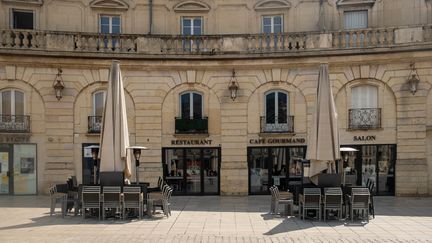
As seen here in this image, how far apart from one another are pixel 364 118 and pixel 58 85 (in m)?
13.7

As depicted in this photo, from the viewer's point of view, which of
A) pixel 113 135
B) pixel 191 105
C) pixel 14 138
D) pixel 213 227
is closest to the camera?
pixel 213 227

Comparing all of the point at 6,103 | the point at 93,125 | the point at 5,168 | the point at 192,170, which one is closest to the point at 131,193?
the point at 192,170

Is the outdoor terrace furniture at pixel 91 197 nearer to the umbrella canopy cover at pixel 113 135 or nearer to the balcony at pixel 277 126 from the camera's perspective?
the umbrella canopy cover at pixel 113 135

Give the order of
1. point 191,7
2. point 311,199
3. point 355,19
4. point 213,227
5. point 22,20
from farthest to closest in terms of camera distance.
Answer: point 191,7 < point 355,19 < point 22,20 < point 311,199 < point 213,227

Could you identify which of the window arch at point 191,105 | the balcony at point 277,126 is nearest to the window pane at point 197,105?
the window arch at point 191,105

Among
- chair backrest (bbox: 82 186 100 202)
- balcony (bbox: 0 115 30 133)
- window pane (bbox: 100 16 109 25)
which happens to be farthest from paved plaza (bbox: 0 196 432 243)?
window pane (bbox: 100 16 109 25)

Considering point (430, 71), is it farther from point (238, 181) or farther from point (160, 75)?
point (160, 75)

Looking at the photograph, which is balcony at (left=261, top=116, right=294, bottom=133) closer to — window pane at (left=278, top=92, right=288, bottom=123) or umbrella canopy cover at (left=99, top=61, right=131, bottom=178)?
window pane at (left=278, top=92, right=288, bottom=123)

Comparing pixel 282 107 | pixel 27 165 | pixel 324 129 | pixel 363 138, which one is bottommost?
pixel 27 165

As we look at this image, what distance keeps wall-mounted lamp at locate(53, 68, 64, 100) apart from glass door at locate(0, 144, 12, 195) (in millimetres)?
3207

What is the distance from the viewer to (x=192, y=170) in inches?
776

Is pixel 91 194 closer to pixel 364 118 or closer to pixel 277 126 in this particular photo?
pixel 277 126

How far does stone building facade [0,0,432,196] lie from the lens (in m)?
18.6

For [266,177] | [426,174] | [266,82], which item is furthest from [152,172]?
[426,174]
